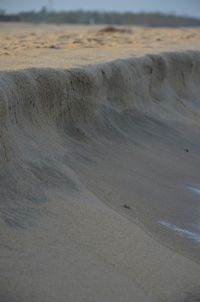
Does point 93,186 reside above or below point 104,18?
above

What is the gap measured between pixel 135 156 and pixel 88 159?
0.81 meters

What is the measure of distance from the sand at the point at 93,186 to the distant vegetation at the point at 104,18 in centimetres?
3635

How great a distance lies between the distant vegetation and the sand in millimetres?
36350

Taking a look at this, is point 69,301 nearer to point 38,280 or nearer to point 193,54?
point 38,280

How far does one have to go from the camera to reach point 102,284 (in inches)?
185

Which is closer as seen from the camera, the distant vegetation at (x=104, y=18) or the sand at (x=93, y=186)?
the sand at (x=93, y=186)

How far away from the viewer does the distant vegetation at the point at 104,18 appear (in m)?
47.1

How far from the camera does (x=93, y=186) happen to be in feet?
20.7

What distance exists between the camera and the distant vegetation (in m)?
47.1

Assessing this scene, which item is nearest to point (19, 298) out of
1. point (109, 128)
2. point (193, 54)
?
point (109, 128)

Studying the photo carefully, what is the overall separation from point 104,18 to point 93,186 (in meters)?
46.3

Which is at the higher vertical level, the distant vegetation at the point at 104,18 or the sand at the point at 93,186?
the sand at the point at 93,186

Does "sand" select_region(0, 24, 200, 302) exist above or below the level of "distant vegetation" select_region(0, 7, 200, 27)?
above

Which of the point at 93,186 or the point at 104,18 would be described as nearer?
the point at 93,186
